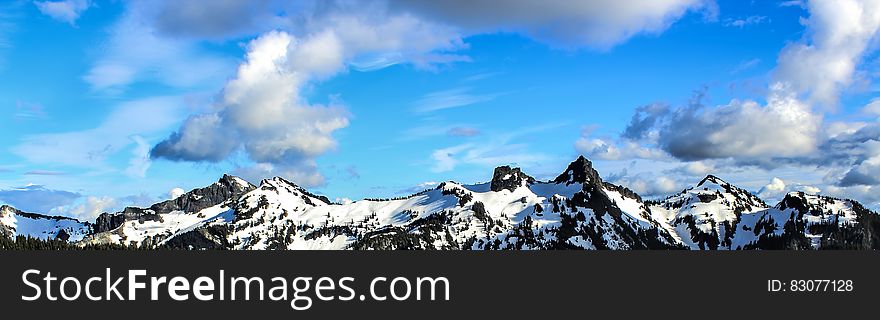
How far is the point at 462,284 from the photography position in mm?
99812

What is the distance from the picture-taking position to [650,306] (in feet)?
335

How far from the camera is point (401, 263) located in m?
91.4

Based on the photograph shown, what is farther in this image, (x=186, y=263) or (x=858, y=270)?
(x=858, y=270)

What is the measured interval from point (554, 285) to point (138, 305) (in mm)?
62014

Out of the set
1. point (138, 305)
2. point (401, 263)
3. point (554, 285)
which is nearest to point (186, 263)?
point (138, 305)

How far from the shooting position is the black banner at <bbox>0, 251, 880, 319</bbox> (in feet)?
293

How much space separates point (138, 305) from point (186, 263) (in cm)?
803

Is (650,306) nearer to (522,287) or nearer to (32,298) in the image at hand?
(522,287)

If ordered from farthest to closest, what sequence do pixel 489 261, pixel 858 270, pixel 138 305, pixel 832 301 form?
pixel 858 270 < pixel 489 261 < pixel 832 301 < pixel 138 305

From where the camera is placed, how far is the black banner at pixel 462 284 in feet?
293

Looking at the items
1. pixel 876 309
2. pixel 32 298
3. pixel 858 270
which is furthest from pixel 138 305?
pixel 858 270

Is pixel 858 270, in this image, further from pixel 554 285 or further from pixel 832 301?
pixel 554 285

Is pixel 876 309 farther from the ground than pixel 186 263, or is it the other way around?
pixel 186 263

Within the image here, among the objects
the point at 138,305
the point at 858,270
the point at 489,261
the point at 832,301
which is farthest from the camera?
the point at 858,270
